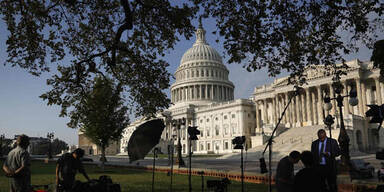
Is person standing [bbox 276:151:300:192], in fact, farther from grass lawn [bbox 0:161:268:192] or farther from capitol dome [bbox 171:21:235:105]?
capitol dome [bbox 171:21:235:105]

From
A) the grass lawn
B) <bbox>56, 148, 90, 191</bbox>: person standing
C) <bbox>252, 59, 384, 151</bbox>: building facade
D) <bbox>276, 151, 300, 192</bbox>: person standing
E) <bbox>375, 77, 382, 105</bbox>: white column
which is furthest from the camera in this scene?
<bbox>375, 77, 382, 105</bbox>: white column

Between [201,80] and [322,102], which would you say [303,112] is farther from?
[201,80]

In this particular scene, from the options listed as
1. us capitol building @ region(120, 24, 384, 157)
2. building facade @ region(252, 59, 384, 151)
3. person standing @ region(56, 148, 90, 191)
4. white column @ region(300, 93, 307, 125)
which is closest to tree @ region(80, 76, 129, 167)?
us capitol building @ region(120, 24, 384, 157)

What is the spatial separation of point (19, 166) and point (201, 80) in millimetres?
108327

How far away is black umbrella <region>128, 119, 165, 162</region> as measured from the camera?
884cm

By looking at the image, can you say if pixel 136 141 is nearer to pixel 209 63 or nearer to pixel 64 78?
pixel 64 78

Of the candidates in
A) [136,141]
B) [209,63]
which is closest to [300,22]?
[136,141]

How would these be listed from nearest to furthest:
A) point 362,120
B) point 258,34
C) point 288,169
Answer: point 288,169, point 258,34, point 362,120

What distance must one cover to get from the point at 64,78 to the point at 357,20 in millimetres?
11724

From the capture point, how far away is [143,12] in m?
13.6

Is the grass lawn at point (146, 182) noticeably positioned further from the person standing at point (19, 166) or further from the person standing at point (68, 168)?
the person standing at point (19, 166)

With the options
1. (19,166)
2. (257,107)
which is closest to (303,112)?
(257,107)

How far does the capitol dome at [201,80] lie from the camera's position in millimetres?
116312

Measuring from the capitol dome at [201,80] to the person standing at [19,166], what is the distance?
10386cm
